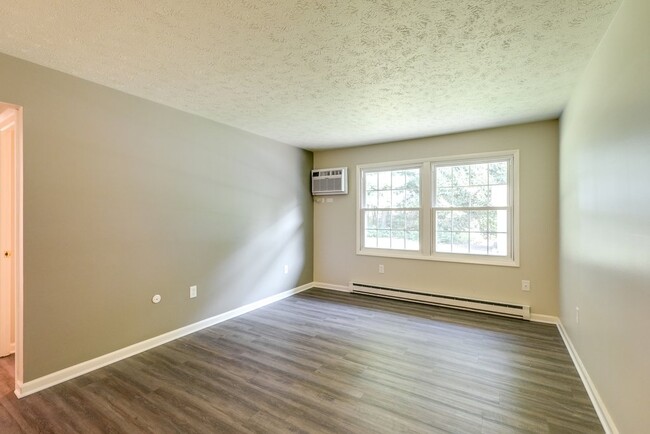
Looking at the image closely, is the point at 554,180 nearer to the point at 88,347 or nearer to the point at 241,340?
the point at 241,340

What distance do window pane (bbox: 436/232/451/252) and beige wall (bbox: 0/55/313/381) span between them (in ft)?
8.19

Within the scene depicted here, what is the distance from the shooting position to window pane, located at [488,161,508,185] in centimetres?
383

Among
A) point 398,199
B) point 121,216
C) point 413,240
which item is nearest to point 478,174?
point 398,199

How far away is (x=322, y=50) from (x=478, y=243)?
322 centimetres

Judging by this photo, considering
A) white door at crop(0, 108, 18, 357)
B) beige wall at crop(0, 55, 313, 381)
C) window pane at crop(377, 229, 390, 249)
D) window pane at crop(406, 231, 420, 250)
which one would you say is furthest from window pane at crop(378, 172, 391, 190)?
white door at crop(0, 108, 18, 357)

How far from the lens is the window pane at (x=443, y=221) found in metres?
4.18

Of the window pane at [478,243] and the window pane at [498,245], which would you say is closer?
the window pane at [498,245]

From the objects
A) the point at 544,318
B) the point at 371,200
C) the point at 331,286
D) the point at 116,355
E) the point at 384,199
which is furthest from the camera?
the point at 331,286

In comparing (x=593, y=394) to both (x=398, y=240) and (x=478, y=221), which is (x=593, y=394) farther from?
(x=398, y=240)

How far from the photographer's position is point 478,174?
4.00 metres

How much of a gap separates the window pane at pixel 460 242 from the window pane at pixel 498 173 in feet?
2.54

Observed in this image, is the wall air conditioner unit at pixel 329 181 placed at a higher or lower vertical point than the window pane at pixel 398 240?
higher

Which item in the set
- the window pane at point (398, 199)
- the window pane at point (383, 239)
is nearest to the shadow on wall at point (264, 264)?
the window pane at point (383, 239)

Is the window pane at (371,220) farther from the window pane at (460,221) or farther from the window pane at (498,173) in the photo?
the window pane at (498,173)
